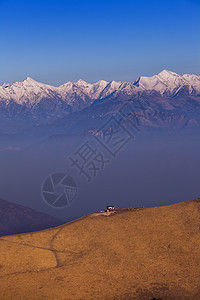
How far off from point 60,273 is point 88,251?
27.4 ft

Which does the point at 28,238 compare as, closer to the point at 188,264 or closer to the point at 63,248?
the point at 63,248

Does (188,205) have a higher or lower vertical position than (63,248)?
higher

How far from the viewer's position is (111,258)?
5547 centimetres

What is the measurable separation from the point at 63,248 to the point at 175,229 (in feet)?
69.4

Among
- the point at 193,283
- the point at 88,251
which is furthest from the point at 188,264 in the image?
the point at 88,251

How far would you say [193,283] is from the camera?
47906 mm

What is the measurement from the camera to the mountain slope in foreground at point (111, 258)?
154ft

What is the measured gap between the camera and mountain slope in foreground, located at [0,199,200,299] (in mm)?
46812

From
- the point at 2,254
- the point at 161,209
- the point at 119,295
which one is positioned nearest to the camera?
the point at 119,295

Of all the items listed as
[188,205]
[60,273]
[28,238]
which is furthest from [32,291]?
[188,205]

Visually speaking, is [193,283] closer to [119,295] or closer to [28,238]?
[119,295]

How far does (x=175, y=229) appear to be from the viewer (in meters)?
63.1

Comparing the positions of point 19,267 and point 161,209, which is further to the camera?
point 161,209

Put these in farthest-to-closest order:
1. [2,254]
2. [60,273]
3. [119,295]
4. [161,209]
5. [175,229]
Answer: [161,209] → [175,229] → [2,254] → [60,273] → [119,295]
